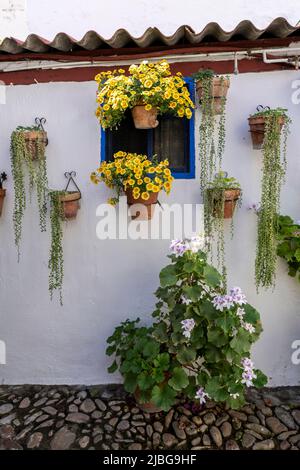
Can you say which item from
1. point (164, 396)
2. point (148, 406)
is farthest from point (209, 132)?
point (148, 406)

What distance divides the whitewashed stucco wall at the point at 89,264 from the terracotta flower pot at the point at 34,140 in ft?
0.54

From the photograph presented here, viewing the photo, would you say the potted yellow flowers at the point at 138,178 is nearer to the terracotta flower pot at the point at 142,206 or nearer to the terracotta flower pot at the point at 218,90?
the terracotta flower pot at the point at 142,206

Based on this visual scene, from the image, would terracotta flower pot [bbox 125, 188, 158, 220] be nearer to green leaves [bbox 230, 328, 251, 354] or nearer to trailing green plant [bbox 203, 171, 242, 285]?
trailing green plant [bbox 203, 171, 242, 285]

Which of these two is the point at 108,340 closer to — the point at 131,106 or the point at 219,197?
the point at 219,197

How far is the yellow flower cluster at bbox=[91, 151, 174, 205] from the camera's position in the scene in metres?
3.47

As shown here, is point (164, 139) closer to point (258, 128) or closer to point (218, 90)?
point (218, 90)

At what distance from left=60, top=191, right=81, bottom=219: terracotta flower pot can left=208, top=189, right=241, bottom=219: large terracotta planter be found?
1.42 metres

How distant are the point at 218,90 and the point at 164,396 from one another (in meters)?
2.84

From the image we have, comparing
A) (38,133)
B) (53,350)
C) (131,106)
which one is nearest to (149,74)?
(131,106)

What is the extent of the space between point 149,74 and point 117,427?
10.6 ft

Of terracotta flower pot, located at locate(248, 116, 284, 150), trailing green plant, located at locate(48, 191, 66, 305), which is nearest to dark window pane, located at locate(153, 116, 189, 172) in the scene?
terracotta flower pot, located at locate(248, 116, 284, 150)

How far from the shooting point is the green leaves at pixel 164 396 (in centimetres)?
317

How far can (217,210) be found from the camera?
3.67m
